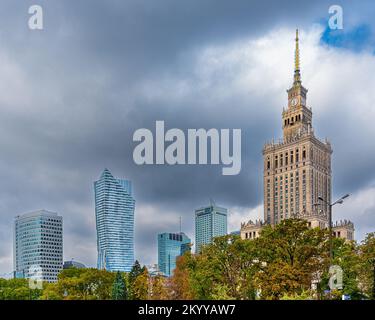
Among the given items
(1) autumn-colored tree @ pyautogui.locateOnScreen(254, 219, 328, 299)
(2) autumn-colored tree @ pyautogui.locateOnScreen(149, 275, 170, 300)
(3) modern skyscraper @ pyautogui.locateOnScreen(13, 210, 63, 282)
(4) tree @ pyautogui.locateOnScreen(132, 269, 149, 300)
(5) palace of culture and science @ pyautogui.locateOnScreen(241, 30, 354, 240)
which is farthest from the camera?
(4) tree @ pyautogui.locateOnScreen(132, 269, 149, 300)

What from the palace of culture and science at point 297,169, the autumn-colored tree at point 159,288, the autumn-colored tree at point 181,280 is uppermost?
the palace of culture and science at point 297,169

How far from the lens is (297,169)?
98.0 ft

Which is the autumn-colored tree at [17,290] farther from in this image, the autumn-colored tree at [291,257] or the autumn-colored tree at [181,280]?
the autumn-colored tree at [291,257]

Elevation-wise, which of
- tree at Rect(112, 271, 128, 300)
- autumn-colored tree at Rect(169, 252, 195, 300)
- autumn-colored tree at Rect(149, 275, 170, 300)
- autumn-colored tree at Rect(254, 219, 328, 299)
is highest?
autumn-colored tree at Rect(254, 219, 328, 299)

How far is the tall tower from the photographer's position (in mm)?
23502

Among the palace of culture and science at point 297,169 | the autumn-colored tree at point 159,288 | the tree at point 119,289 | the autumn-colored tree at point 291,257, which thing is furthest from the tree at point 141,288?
the autumn-colored tree at point 291,257

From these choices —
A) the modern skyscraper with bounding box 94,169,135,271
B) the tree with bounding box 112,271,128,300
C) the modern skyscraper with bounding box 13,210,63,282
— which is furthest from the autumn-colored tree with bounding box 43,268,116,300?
the modern skyscraper with bounding box 13,210,63,282

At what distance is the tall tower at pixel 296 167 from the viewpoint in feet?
77.1

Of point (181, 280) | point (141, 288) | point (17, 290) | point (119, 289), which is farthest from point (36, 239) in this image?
point (119, 289)

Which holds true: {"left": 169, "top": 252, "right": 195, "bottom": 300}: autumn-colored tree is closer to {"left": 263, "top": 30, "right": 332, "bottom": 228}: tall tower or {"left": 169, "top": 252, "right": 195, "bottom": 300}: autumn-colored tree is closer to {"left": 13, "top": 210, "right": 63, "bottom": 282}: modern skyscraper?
{"left": 263, "top": 30, "right": 332, "bottom": 228}: tall tower

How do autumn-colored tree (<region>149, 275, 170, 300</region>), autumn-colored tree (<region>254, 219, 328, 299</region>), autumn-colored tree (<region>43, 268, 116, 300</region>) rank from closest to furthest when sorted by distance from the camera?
autumn-colored tree (<region>254, 219, 328, 299</region>) < autumn-colored tree (<region>149, 275, 170, 300</region>) < autumn-colored tree (<region>43, 268, 116, 300</region>)

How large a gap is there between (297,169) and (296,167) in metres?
0.47

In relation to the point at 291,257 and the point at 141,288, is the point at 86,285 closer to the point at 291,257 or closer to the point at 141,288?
the point at 141,288
